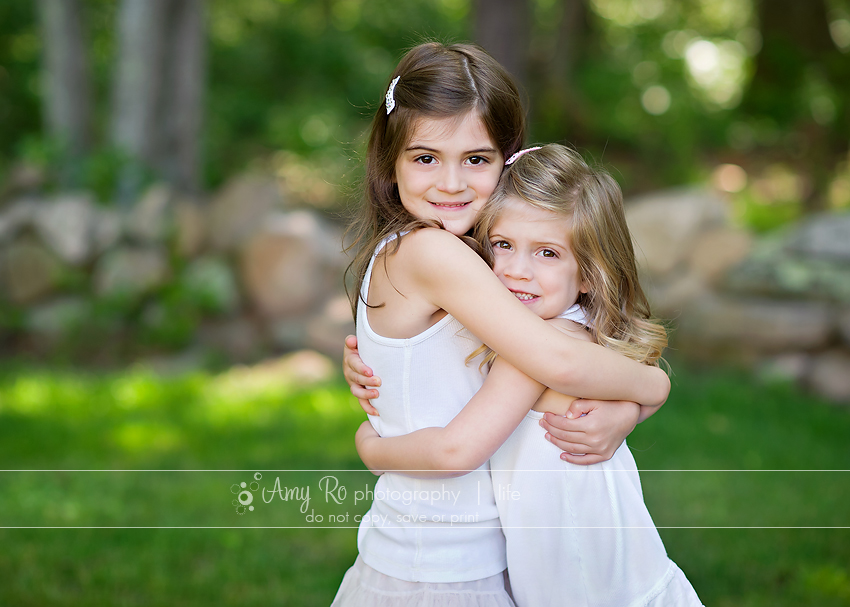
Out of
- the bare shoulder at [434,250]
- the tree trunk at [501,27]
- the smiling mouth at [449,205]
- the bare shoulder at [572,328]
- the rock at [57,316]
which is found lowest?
the rock at [57,316]

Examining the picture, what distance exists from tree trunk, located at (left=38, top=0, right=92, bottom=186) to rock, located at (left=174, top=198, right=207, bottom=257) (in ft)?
4.51

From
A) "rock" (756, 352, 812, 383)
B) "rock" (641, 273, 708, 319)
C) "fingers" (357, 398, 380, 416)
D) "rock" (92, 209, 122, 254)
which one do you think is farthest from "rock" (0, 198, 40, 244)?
"rock" (756, 352, 812, 383)

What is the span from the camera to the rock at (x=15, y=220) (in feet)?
18.7

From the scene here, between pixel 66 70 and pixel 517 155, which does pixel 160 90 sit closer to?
pixel 66 70

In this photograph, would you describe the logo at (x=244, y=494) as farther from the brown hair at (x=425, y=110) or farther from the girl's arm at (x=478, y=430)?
the girl's arm at (x=478, y=430)

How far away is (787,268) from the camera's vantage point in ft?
18.3

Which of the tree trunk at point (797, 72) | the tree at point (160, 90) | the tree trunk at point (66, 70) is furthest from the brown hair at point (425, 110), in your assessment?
the tree trunk at point (797, 72)

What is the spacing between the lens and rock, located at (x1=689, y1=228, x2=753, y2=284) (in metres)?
5.91

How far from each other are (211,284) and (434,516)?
14.6ft

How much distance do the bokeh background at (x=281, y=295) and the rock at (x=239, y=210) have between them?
2 centimetres

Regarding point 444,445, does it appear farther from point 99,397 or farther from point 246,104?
point 246,104

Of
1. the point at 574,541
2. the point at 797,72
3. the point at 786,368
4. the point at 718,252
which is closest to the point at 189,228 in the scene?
the point at 718,252

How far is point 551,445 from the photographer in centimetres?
166

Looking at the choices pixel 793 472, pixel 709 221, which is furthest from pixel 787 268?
pixel 793 472
